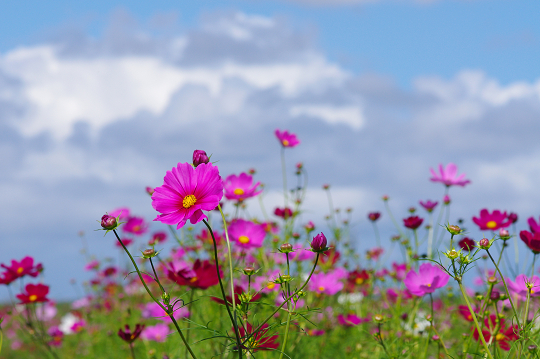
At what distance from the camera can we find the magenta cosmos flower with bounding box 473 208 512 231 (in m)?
2.09

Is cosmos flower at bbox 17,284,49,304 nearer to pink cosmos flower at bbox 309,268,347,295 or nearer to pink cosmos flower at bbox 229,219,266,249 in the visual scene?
pink cosmos flower at bbox 229,219,266,249

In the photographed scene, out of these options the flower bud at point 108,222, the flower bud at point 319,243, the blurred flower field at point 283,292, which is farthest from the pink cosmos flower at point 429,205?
the flower bud at point 108,222

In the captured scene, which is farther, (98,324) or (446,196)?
(98,324)

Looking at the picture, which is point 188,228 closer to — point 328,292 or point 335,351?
point 328,292

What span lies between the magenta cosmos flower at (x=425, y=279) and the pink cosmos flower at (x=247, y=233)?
2.06 ft

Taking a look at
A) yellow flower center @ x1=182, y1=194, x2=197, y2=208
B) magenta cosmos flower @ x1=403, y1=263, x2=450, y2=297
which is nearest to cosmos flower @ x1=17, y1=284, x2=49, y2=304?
yellow flower center @ x1=182, y1=194, x2=197, y2=208

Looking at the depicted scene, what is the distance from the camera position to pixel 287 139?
2.88m

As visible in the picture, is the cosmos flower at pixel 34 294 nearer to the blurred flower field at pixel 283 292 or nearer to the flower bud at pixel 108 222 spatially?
the blurred flower field at pixel 283 292

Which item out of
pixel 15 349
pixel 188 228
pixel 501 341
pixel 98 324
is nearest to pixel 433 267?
pixel 501 341

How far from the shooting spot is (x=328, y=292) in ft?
8.39

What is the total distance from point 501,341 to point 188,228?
1.67 meters

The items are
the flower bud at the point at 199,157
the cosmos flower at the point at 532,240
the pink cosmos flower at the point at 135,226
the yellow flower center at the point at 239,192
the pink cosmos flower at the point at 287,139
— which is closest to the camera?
the flower bud at the point at 199,157

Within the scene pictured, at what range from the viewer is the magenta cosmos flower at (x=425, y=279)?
1809 millimetres

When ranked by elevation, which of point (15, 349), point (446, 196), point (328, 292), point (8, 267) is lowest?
point (15, 349)
